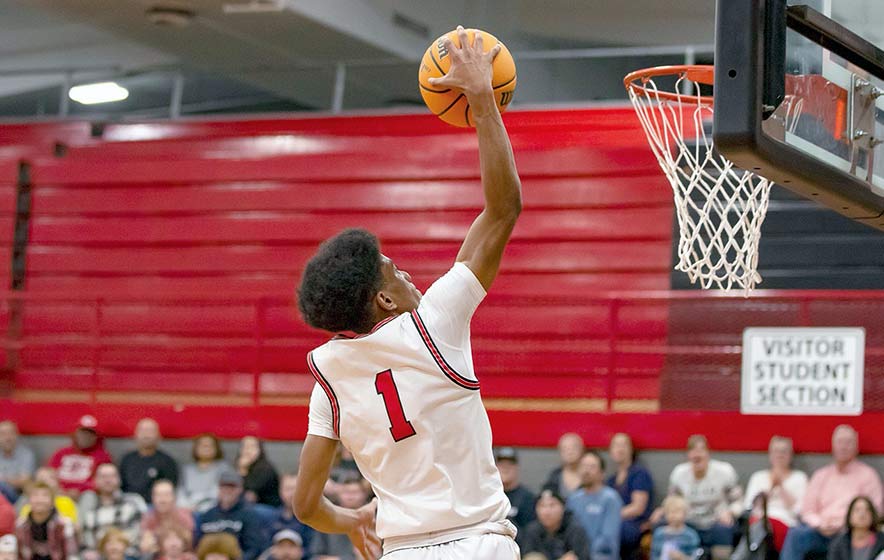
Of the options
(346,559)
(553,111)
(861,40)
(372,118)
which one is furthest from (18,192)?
(861,40)

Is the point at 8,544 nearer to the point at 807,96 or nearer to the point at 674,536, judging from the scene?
the point at 674,536

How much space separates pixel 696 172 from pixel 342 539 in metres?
5.71

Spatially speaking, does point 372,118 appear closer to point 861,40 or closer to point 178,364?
point 178,364

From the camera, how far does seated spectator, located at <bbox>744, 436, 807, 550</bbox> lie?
1028 centimetres

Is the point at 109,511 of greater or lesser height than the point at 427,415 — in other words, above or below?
below

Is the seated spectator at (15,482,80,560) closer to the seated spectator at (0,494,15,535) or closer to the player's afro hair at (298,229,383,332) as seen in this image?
the seated spectator at (0,494,15,535)

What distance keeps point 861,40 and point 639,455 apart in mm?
7463

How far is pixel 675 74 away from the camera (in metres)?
5.56

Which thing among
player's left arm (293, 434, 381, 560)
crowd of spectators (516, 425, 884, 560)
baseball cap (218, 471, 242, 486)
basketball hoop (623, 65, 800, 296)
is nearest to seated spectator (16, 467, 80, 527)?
baseball cap (218, 471, 242, 486)

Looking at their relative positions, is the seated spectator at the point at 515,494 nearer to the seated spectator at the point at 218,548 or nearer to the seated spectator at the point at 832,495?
the seated spectator at the point at 832,495

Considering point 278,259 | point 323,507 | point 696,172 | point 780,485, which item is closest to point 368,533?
point 323,507

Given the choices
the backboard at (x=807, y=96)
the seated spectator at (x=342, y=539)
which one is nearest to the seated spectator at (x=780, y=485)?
the seated spectator at (x=342, y=539)

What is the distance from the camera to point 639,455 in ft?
37.8

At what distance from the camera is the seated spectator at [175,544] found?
1056cm
